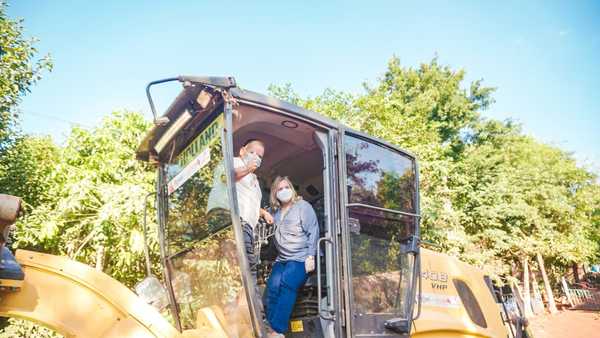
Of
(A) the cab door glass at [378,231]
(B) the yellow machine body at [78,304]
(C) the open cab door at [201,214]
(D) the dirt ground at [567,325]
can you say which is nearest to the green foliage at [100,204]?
(C) the open cab door at [201,214]

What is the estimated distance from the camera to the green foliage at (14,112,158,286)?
26.6 ft

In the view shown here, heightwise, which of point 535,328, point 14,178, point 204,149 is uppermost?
point 14,178

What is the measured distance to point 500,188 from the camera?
58.2 feet

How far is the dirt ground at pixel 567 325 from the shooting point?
1516 centimetres

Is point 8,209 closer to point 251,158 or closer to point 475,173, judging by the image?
point 251,158

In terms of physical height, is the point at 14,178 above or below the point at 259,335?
above

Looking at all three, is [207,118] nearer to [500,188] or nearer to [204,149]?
[204,149]

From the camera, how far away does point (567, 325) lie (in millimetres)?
17812

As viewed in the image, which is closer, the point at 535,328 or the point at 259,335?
the point at 259,335

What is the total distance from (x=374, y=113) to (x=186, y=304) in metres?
12.1

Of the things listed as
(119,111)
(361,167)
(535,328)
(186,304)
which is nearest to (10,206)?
(186,304)

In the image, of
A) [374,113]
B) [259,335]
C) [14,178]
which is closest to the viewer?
[259,335]

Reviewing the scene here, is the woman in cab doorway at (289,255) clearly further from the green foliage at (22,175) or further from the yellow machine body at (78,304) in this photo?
the green foliage at (22,175)

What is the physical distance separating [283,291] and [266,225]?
2.82ft
